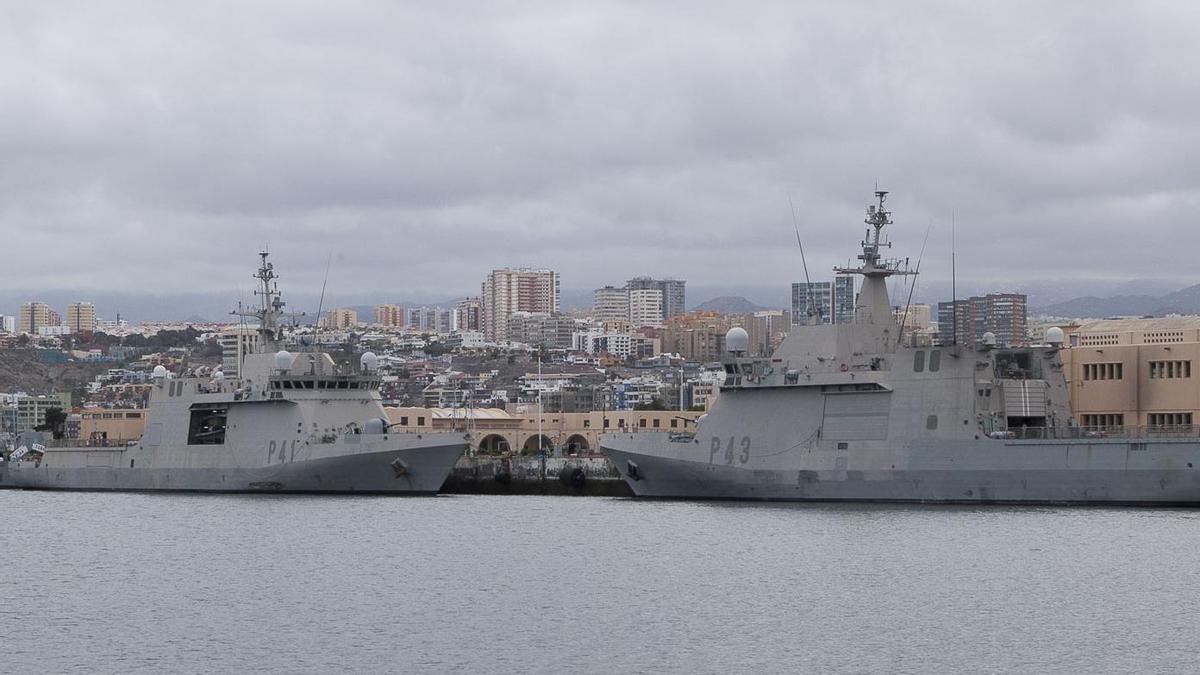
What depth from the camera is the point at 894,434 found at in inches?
1542

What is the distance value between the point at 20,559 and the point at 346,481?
13877mm

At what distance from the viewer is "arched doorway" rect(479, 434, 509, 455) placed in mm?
70250

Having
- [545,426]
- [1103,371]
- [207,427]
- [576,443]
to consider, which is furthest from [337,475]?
[545,426]

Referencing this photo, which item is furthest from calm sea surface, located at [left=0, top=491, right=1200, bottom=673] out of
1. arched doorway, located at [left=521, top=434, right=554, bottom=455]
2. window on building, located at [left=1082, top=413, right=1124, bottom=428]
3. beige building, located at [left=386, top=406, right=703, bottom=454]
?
arched doorway, located at [left=521, top=434, right=554, bottom=455]

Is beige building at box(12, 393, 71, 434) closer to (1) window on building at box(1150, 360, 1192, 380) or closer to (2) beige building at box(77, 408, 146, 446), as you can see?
(2) beige building at box(77, 408, 146, 446)

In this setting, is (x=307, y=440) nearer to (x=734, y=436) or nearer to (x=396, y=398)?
(x=734, y=436)

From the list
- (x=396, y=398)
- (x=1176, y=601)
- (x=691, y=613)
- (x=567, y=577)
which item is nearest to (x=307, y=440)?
(x=567, y=577)

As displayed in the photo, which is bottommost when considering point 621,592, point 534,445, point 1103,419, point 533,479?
point 621,592

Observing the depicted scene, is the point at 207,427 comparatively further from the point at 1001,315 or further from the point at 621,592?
the point at 1001,315

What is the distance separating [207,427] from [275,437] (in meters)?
3.81

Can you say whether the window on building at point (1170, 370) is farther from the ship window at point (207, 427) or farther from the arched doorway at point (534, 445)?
the arched doorway at point (534, 445)

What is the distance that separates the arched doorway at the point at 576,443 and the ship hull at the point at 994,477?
26497 millimetres

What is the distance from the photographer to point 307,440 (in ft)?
153

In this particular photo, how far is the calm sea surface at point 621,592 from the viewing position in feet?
72.4
